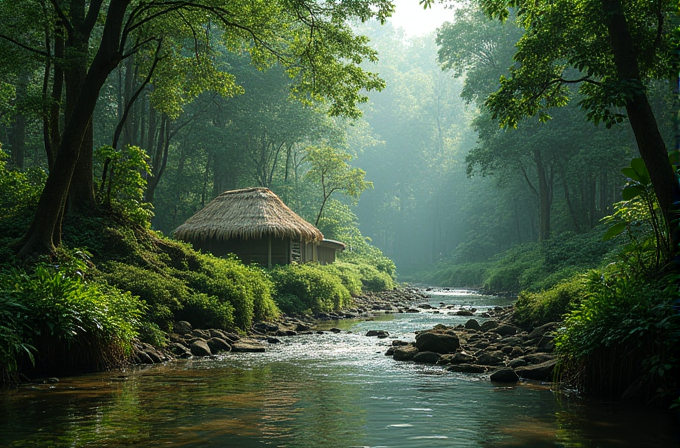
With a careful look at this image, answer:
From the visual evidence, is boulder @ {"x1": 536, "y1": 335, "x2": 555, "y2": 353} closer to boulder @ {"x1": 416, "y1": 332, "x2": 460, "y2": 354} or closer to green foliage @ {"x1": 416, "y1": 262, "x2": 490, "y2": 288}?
boulder @ {"x1": 416, "y1": 332, "x2": 460, "y2": 354}

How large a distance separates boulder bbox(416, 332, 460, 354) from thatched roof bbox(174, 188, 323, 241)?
38.5ft

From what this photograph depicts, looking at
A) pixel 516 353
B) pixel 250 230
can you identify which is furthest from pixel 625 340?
pixel 250 230

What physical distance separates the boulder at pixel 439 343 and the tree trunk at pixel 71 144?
7.47 meters

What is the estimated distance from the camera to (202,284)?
542 inches

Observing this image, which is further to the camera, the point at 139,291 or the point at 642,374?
the point at 139,291

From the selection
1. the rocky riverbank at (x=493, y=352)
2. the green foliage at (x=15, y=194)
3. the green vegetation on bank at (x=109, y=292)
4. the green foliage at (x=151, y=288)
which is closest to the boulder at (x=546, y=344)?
the rocky riverbank at (x=493, y=352)

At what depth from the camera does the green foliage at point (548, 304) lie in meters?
11.7

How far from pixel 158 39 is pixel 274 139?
2273 cm

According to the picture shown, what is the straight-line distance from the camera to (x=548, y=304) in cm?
1250

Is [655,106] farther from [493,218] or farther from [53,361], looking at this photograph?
[493,218]

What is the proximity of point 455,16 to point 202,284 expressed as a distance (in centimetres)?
3031

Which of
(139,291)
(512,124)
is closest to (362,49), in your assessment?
(512,124)

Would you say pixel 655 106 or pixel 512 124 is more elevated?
pixel 655 106

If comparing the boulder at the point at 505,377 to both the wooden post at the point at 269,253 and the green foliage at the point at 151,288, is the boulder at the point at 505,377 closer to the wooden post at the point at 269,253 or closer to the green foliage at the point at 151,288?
the green foliage at the point at 151,288
